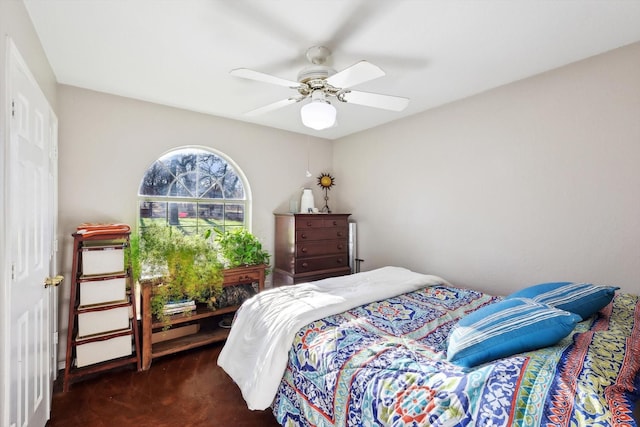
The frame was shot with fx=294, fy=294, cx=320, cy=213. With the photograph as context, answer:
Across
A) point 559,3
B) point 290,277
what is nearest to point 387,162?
point 290,277

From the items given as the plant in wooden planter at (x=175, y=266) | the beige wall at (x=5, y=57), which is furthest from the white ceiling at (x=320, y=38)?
the plant in wooden planter at (x=175, y=266)

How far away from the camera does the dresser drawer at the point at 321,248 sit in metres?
3.46

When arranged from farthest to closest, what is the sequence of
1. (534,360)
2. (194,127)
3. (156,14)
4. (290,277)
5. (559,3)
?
(290,277), (194,127), (156,14), (559,3), (534,360)

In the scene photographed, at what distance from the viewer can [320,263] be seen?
11.8ft

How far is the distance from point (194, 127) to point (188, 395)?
99.5 inches

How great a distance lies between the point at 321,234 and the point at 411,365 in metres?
2.46

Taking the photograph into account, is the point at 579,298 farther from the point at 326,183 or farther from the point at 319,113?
the point at 326,183

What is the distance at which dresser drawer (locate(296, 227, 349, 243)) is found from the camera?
3.46 meters

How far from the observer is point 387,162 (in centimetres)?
360

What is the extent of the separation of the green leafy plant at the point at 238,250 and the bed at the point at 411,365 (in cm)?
95

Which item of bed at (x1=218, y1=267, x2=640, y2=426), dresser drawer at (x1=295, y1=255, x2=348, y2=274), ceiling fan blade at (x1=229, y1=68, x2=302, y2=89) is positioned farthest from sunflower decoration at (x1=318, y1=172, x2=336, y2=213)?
ceiling fan blade at (x1=229, y1=68, x2=302, y2=89)

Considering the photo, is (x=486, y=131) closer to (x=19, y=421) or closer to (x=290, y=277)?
(x=290, y=277)

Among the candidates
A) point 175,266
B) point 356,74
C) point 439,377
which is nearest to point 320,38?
point 356,74

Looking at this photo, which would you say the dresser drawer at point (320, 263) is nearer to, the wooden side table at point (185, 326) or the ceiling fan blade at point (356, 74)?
the wooden side table at point (185, 326)
